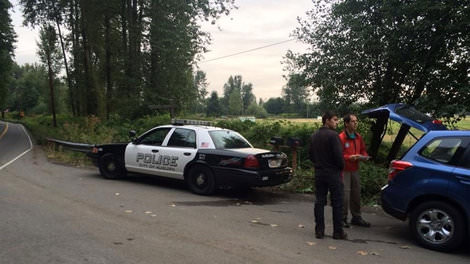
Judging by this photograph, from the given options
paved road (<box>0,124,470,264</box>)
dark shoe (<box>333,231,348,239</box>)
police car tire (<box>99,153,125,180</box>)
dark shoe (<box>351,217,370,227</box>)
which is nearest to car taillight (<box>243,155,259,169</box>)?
paved road (<box>0,124,470,264</box>)

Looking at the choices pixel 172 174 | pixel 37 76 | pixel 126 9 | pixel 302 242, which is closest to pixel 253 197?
pixel 172 174

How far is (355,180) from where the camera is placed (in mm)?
6602

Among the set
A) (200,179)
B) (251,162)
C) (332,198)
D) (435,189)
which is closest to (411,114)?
(435,189)

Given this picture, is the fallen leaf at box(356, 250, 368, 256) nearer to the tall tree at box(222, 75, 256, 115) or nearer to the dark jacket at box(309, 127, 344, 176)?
the dark jacket at box(309, 127, 344, 176)

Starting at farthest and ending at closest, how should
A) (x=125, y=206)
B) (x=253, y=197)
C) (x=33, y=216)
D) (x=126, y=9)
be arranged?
(x=126, y=9) < (x=253, y=197) < (x=125, y=206) < (x=33, y=216)

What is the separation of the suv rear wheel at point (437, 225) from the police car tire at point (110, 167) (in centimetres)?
752

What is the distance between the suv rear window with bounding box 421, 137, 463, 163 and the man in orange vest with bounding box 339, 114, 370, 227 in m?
1.03

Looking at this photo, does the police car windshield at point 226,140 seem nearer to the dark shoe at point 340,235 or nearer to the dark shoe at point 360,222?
A: the dark shoe at point 360,222

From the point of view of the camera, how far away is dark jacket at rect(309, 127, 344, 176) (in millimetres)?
5621

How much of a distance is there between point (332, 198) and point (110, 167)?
6.97 metres

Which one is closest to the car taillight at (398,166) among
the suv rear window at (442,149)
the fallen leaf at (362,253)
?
the suv rear window at (442,149)

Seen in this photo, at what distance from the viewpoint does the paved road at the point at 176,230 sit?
4840mm

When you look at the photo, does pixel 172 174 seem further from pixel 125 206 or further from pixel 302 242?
pixel 302 242

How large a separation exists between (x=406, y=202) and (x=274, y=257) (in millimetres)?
2187
